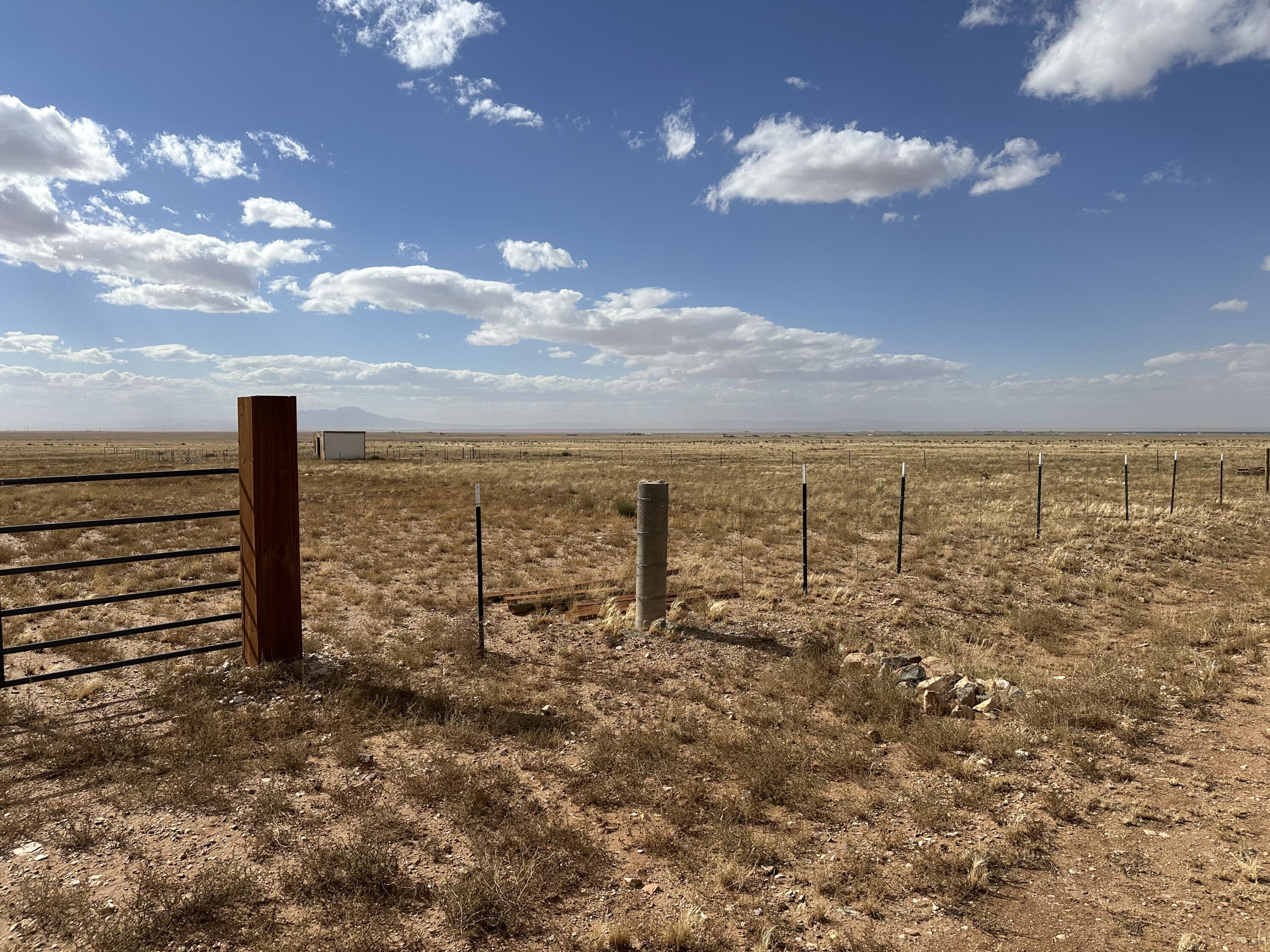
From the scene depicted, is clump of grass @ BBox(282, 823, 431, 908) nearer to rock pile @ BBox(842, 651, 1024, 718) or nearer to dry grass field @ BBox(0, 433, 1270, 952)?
dry grass field @ BBox(0, 433, 1270, 952)

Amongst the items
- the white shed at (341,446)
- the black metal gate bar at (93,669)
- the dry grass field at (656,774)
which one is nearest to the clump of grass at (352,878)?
the dry grass field at (656,774)

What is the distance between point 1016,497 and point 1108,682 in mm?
19540

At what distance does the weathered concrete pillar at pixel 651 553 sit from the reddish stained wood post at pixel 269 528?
3.94 metres

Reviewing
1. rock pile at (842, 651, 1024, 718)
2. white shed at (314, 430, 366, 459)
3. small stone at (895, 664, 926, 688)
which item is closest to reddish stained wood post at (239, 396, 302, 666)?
rock pile at (842, 651, 1024, 718)

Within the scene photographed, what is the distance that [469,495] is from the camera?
24906mm

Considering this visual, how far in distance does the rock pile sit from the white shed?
55.1m

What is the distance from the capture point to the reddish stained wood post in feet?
21.2

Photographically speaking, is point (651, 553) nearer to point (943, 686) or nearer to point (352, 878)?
point (943, 686)

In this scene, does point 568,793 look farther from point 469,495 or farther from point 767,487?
point 767,487

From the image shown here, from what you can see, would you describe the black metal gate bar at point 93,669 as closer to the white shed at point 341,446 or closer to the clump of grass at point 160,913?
the clump of grass at point 160,913

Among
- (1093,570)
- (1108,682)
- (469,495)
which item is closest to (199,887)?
(1108,682)

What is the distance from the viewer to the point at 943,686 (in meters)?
6.25

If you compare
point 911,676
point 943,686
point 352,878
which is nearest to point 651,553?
point 911,676

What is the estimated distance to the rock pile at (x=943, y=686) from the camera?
599cm
